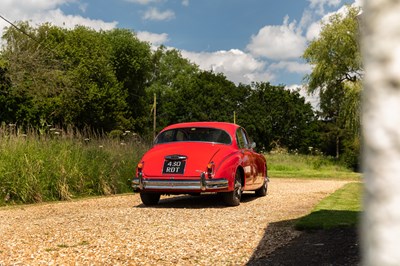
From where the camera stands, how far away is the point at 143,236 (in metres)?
5.26

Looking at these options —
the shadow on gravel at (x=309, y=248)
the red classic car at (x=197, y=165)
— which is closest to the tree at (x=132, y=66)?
the red classic car at (x=197, y=165)

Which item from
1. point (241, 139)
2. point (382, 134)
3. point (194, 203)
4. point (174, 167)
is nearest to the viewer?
point (382, 134)

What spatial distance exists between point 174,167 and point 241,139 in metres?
2.05

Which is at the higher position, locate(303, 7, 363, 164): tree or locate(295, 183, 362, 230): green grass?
locate(303, 7, 363, 164): tree

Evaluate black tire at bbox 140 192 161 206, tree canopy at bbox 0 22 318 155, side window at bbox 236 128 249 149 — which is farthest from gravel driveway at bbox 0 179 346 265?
tree canopy at bbox 0 22 318 155

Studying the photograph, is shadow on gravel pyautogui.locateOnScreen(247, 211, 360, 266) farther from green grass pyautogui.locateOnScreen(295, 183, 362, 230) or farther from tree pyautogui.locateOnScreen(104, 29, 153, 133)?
tree pyautogui.locateOnScreen(104, 29, 153, 133)

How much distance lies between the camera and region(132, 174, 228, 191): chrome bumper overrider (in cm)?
808

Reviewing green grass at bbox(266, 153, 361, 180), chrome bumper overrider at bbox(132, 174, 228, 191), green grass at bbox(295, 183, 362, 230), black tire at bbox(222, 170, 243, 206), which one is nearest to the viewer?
A: green grass at bbox(295, 183, 362, 230)

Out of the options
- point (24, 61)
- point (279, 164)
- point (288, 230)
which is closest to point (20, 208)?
point (288, 230)

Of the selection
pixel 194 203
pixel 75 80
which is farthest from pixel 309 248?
pixel 75 80

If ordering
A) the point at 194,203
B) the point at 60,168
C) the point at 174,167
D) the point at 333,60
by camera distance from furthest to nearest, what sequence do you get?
the point at 333,60, the point at 60,168, the point at 194,203, the point at 174,167

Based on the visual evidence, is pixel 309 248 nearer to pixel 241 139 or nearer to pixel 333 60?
pixel 241 139

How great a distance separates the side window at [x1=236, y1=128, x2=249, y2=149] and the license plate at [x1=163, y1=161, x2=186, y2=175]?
1622 mm

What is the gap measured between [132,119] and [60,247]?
46031 mm
